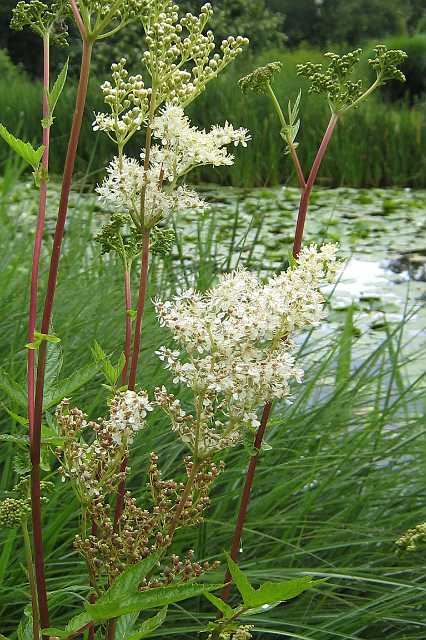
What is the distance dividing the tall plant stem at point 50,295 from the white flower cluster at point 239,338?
13cm

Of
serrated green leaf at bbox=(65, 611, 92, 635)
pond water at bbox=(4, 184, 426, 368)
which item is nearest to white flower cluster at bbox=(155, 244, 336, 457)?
serrated green leaf at bbox=(65, 611, 92, 635)

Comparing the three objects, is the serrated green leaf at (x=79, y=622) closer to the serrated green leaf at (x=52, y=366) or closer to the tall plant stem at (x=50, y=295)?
the tall plant stem at (x=50, y=295)

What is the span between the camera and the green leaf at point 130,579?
41.1 inches

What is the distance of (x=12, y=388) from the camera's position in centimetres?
114

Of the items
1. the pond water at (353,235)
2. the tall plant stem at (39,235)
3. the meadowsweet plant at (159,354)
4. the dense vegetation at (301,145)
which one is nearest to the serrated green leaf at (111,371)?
the meadowsweet plant at (159,354)

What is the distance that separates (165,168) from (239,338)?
10.1 inches

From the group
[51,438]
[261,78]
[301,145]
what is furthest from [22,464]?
[301,145]

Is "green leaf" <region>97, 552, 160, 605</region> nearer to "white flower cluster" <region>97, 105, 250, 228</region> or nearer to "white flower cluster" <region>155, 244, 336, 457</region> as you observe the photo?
"white flower cluster" <region>155, 244, 336, 457</region>

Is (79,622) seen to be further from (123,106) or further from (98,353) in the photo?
(123,106)

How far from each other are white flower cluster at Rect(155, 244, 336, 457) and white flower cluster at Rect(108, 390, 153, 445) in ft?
0.18

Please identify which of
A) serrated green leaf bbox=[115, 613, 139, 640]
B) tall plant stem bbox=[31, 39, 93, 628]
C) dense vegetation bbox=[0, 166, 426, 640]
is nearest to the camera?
tall plant stem bbox=[31, 39, 93, 628]

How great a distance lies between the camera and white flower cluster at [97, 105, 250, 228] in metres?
1.14

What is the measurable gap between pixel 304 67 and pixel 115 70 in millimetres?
352

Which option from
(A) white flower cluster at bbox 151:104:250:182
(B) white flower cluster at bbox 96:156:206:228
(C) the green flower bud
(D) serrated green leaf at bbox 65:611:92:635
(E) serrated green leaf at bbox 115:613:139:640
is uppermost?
(C) the green flower bud
